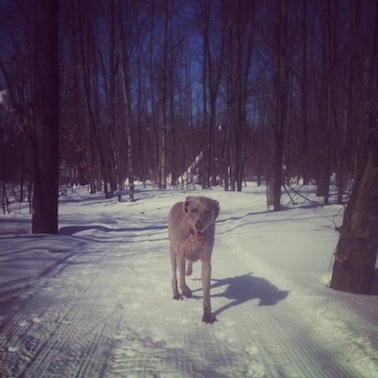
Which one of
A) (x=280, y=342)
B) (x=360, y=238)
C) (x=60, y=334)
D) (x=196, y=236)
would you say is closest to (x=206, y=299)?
(x=196, y=236)

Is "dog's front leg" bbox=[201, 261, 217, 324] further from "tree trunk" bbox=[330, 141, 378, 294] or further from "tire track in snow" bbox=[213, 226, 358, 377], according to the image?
"tree trunk" bbox=[330, 141, 378, 294]

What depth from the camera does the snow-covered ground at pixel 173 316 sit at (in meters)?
2.67

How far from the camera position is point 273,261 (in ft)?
18.5

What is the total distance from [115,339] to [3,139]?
10.9m

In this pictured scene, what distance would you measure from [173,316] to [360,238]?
2436 millimetres

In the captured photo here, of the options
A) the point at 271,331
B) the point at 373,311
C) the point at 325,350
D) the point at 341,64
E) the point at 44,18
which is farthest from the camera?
the point at 341,64

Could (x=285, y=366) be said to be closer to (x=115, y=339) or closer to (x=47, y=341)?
(x=115, y=339)

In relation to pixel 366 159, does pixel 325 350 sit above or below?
below

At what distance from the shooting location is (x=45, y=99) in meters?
7.63

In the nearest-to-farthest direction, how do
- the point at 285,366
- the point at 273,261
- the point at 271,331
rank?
the point at 285,366
the point at 271,331
the point at 273,261

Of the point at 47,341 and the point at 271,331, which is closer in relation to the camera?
the point at 47,341

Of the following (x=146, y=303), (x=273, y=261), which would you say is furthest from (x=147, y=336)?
(x=273, y=261)

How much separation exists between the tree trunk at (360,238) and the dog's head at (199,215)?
5.63ft

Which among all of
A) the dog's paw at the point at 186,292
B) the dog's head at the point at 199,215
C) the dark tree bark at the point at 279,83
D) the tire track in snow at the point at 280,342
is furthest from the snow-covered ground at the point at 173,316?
the dark tree bark at the point at 279,83
